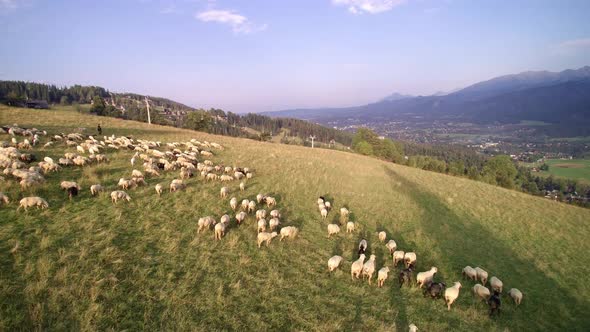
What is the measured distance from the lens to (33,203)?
12.0m

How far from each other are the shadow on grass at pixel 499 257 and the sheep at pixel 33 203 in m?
15.6

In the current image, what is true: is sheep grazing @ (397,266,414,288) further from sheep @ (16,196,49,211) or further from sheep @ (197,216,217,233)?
sheep @ (16,196,49,211)

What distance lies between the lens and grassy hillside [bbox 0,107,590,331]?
7625 millimetres

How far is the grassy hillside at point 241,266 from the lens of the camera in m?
7.62

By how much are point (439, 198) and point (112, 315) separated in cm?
2644

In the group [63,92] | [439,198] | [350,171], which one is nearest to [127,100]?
[63,92]

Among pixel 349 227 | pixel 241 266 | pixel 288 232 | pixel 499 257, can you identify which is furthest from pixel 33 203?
pixel 499 257

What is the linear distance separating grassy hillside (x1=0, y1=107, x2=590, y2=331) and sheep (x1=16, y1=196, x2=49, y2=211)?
387 millimetres

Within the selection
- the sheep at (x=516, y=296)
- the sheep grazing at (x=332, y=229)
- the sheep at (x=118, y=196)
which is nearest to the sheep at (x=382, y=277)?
the sheep grazing at (x=332, y=229)

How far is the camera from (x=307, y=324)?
8.03m

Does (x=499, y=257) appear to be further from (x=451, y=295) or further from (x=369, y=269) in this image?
(x=369, y=269)

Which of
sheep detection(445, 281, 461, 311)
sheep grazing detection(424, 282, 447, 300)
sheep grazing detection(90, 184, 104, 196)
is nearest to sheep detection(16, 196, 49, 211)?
sheep grazing detection(90, 184, 104, 196)

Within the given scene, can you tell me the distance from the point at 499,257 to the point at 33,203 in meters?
23.6

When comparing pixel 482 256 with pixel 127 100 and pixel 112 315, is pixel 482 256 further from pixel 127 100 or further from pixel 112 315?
pixel 127 100
